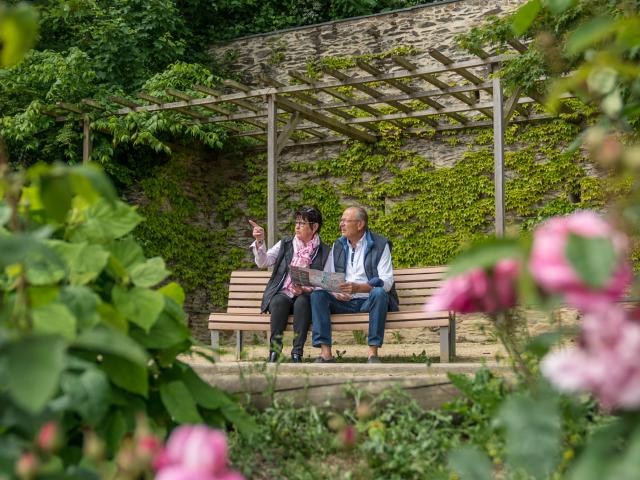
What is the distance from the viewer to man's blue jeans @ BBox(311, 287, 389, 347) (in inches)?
225

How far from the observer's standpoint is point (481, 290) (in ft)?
3.30

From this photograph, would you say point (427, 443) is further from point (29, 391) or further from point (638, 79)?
point (29, 391)

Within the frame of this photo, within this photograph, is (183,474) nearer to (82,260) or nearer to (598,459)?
(598,459)

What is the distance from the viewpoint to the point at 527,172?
31.1 ft

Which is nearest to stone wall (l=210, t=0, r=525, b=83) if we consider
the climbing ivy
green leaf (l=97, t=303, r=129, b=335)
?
the climbing ivy

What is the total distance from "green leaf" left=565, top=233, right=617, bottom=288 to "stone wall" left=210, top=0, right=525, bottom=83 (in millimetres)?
9208

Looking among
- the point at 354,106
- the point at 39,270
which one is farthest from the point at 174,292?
the point at 354,106

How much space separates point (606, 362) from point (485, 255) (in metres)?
0.16

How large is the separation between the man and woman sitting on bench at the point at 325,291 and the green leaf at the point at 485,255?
4685 mm

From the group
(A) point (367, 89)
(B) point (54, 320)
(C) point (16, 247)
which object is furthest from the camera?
(A) point (367, 89)

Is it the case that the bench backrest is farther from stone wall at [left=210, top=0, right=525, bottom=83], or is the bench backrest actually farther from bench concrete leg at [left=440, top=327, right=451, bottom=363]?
stone wall at [left=210, top=0, right=525, bottom=83]

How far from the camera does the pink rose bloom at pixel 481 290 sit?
38.7 inches

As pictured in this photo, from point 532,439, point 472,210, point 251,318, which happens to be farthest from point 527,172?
point 532,439

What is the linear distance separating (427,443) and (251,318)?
4.07 meters
